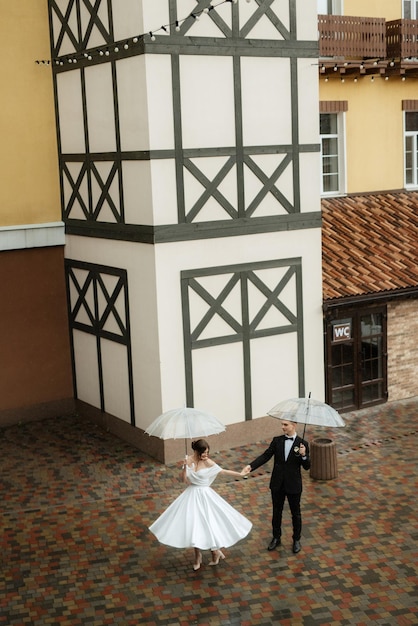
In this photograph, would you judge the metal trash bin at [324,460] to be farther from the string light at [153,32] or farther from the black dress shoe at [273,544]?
the string light at [153,32]

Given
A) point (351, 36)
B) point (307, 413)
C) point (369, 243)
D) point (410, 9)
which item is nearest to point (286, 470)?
point (307, 413)

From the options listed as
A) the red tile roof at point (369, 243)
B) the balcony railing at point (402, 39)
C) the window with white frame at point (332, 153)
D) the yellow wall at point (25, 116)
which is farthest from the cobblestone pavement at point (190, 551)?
the balcony railing at point (402, 39)

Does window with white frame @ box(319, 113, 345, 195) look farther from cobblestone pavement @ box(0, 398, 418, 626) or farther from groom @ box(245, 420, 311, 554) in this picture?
groom @ box(245, 420, 311, 554)

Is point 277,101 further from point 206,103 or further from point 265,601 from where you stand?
point 265,601

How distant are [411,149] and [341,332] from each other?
609 centimetres

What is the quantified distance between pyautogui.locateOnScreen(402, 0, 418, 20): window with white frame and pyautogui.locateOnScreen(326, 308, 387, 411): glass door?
278 inches

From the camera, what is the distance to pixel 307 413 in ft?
35.6

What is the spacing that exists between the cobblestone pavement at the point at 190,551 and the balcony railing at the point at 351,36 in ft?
25.5

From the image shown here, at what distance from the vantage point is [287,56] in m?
14.5

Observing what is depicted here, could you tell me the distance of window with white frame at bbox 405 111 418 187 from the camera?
788 inches

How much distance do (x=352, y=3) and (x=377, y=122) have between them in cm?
262

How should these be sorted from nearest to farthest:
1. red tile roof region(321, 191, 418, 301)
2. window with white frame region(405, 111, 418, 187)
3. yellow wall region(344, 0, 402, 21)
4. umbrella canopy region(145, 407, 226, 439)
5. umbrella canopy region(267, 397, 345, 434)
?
umbrella canopy region(145, 407, 226, 439), umbrella canopy region(267, 397, 345, 434), red tile roof region(321, 191, 418, 301), yellow wall region(344, 0, 402, 21), window with white frame region(405, 111, 418, 187)

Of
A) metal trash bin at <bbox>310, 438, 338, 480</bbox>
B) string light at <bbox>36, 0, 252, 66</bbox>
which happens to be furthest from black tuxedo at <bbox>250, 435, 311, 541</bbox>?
string light at <bbox>36, 0, 252, 66</bbox>

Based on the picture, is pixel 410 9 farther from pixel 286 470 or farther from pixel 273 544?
pixel 273 544
